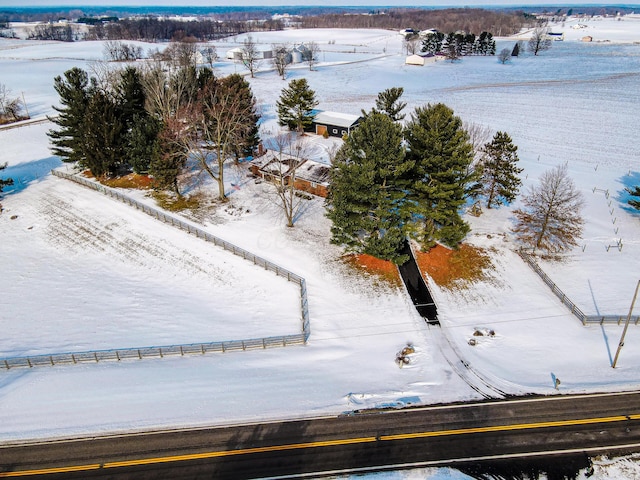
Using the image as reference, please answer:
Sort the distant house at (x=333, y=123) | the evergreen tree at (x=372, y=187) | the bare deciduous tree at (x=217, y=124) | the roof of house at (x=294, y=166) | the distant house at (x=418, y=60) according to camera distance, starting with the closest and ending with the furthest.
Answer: the evergreen tree at (x=372, y=187) < the bare deciduous tree at (x=217, y=124) < the roof of house at (x=294, y=166) < the distant house at (x=333, y=123) < the distant house at (x=418, y=60)

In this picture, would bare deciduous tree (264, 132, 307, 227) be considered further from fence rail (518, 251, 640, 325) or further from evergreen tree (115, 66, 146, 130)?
fence rail (518, 251, 640, 325)

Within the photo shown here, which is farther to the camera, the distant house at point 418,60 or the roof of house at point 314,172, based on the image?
the distant house at point 418,60

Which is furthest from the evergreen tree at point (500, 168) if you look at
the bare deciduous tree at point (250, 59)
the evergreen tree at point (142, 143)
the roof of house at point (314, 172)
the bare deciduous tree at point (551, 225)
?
the bare deciduous tree at point (250, 59)

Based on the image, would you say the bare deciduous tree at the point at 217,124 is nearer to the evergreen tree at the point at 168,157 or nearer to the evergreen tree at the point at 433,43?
the evergreen tree at the point at 168,157

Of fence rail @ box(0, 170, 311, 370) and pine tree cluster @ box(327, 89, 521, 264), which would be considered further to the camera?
pine tree cluster @ box(327, 89, 521, 264)

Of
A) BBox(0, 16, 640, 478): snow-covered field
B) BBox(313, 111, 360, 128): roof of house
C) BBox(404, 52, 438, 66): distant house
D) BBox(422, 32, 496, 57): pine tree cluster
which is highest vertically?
BBox(422, 32, 496, 57): pine tree cluster

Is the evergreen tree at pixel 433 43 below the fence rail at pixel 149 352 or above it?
above

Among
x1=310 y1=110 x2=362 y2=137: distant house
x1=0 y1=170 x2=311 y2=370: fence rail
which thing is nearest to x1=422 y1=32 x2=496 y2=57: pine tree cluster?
x1=310 y1=110 x2=362 y2=137: distant house
